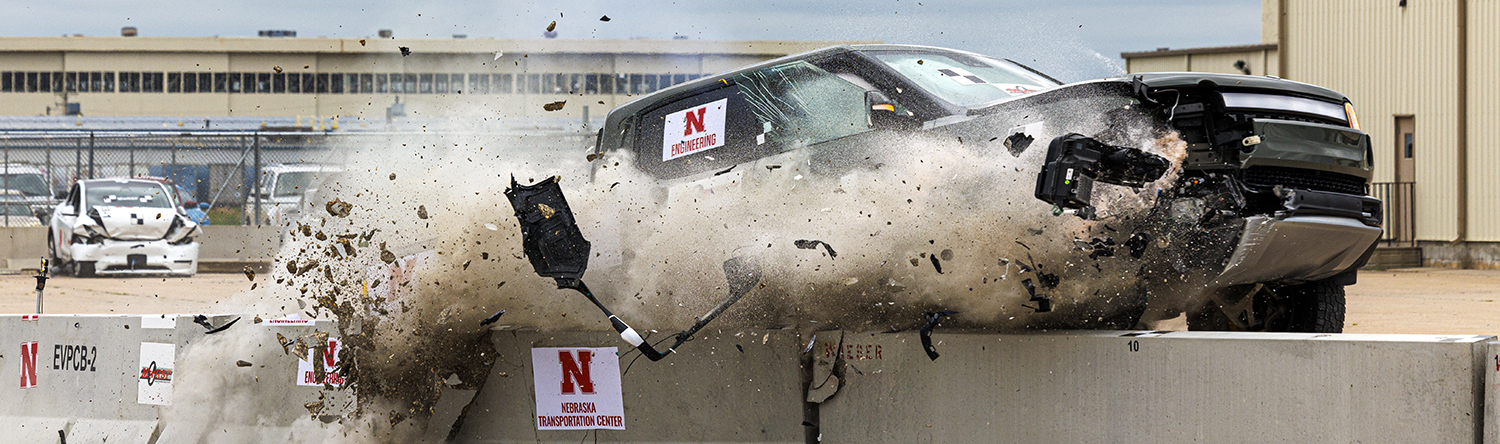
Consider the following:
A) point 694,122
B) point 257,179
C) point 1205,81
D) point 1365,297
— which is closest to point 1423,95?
point 1365,297

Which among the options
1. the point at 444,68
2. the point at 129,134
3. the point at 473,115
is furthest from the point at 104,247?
the point at 473,115

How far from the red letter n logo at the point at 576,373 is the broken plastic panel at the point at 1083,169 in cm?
209

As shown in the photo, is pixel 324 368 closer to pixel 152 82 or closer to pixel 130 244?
pixel 130 244

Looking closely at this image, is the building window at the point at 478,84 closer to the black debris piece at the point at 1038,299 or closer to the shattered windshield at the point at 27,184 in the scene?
the black debris piece at the point at 1038,299

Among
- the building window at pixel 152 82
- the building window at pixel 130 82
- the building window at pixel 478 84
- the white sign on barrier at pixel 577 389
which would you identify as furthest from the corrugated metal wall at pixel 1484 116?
the building window at pixel 130 82

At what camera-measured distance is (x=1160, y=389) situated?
4199mm

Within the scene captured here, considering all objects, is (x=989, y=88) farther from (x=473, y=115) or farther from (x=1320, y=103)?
(x=473, y=115)

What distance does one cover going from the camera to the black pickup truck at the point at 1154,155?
4.44 metres

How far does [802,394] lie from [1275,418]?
1772 millimetres

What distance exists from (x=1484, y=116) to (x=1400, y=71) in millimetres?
1566

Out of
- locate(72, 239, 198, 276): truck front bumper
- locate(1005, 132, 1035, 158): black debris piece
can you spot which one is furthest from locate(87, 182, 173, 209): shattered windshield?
locate(1005, 132, 1035, 158): black debris piece

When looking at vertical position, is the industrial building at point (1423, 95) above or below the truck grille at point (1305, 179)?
above

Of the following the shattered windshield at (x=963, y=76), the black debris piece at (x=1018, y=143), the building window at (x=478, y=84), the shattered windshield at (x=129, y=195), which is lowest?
the black debris piece at (x=1018, y=143)

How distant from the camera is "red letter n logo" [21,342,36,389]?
21.7 feet
